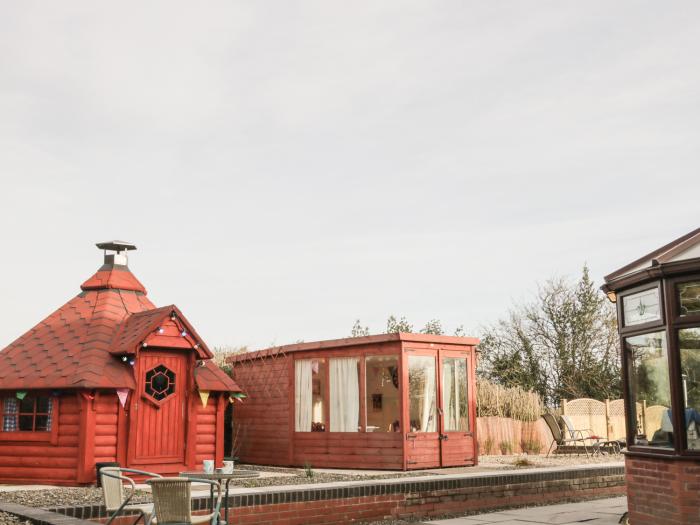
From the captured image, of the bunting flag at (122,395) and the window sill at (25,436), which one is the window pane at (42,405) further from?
the bunting flag at (122,395)

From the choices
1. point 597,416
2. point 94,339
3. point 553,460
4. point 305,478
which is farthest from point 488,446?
point 94,339

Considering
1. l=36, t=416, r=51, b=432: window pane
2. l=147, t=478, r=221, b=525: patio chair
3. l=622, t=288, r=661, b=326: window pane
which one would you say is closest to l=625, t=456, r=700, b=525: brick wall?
l=622, t=288, r=661, b=326: window pane

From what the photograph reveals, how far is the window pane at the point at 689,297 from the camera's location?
287 inches

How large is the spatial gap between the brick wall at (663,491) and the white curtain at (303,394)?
714 centimetres

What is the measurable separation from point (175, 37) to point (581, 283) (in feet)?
70.5

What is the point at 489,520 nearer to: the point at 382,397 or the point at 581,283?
the point at 382,397

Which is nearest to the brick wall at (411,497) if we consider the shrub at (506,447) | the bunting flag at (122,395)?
the bunting flag at (122,395)

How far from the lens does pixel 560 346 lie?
2891 centimetres

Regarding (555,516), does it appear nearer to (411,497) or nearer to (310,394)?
(411,497)

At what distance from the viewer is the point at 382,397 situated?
43.8 ft

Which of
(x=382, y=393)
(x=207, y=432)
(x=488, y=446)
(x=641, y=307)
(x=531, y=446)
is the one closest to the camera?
(x=641, y=307)

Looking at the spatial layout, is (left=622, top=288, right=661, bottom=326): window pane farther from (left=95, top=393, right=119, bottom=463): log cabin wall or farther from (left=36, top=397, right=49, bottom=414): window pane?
(left=36, top=397, right=49, bottom=414): window pane

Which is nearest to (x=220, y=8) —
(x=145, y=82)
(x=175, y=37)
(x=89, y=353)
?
(x=175, y=37)

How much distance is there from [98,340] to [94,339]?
10 cm
